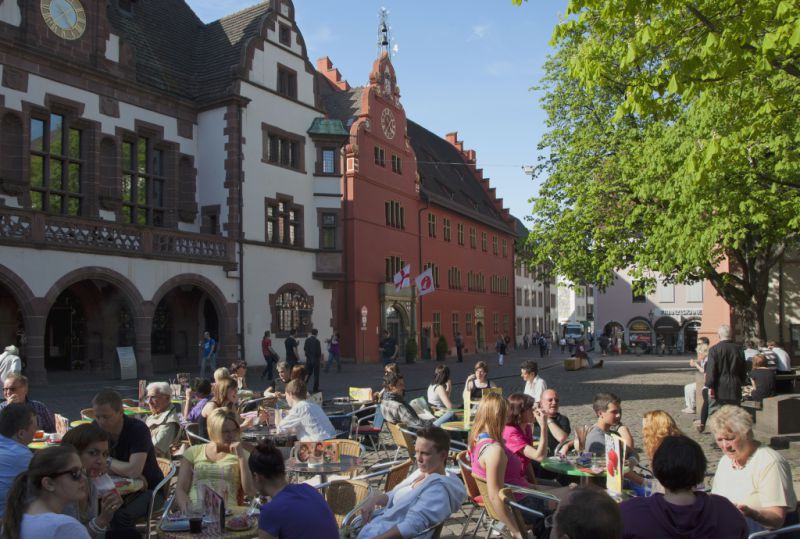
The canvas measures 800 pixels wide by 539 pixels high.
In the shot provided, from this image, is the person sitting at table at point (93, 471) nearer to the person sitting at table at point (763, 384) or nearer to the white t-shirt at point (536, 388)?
the white t-shirt at point (536, 388)

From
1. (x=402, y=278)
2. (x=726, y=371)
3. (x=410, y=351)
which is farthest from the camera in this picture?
(x=410, y=351)

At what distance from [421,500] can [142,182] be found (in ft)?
78.8

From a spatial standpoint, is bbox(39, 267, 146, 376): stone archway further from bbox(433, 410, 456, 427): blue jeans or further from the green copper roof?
bbox(433, 410, 456, 427): blue jeans

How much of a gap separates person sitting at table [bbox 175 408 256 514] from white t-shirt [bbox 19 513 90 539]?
1916 mm

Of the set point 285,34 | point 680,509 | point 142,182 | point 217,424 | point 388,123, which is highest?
point 285,34

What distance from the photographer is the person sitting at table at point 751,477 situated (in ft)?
16.0

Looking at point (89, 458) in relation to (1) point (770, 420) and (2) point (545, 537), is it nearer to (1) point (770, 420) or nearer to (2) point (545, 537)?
(2) point (545, 537)

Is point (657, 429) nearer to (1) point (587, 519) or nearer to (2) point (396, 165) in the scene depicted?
(1) point (587, 519)

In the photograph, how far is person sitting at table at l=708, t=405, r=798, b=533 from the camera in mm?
4879

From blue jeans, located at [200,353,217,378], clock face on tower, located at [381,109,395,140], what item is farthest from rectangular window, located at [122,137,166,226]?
clock face on tower, located at [381,109,395,140]

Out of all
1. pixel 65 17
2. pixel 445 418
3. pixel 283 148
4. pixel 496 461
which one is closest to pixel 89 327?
pixel 65 17

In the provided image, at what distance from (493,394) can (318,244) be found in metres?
26.1

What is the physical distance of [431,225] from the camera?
1791 inches

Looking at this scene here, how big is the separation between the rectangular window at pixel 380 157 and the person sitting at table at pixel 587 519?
3638cm
